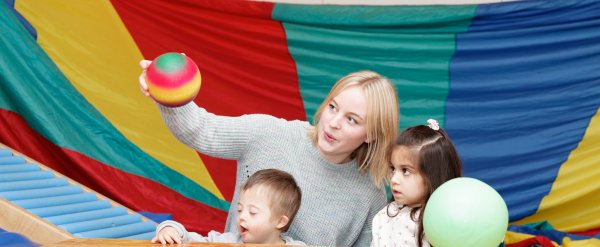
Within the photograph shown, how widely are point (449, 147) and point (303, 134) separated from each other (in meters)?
0.45

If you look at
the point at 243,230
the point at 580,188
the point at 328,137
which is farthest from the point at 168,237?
the point at 580,188

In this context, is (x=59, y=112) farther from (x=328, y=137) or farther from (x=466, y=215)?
(x=466, y=215)

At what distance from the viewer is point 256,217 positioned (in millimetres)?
2035

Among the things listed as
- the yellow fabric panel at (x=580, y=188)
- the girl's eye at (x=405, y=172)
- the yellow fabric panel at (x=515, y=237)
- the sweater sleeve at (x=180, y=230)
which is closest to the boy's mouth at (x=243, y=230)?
the sweater sleeve at (x=180, y=230)

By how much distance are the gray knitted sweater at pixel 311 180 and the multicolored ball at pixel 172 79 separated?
1.16 feet

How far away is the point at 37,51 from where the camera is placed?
343 cm

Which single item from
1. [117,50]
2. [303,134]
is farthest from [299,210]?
[117,50]

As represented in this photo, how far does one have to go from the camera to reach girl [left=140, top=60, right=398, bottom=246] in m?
2.12

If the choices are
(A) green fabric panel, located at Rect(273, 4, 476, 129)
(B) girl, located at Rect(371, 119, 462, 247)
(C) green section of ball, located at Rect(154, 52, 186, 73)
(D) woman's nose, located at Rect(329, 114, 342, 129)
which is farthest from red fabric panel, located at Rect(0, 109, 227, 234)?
(C) green section of ball, located at Rect(154, 52, 186, 73)

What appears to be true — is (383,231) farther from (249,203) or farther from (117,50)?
(117,50)

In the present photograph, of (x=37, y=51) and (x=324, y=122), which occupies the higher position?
(x=37, y=51)

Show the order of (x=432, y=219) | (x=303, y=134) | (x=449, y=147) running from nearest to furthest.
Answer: (x=432, y=219) < (x=449, y=147) < (x=303, y=134)

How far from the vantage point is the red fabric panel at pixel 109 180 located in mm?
3443

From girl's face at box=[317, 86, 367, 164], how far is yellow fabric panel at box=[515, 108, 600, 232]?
1.55 meters
